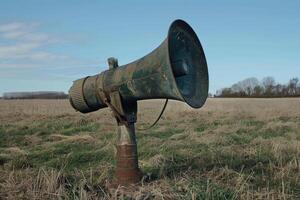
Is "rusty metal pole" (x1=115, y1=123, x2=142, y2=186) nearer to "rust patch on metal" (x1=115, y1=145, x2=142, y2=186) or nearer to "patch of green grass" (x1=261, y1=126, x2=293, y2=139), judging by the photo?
"rust patch on metal" (x1=115, y1=145, x2=142, y2=186)

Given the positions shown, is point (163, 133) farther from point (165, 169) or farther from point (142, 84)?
point (142, 84)

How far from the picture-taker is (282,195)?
510 centimetres

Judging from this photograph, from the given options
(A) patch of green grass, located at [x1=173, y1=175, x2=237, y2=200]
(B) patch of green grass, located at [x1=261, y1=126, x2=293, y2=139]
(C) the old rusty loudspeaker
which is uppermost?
(C) the old rusty loudspeaker

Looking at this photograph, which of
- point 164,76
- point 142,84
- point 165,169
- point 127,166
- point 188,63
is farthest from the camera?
point 165,169

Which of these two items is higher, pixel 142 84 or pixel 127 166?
pixel 142 84

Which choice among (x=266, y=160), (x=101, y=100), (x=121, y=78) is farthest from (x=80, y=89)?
(x=266, y=160)

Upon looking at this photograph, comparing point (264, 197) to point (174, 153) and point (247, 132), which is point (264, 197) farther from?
point (247, 132)

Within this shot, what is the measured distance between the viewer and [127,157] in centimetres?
565

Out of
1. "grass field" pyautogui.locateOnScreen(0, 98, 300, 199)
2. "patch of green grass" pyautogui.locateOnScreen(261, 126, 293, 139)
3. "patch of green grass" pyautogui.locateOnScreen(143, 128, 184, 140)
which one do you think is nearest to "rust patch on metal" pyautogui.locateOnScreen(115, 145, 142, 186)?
"grass field" pyautogui.locateOnScreen(0, 98, 300, 199)

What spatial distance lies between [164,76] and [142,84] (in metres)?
0.38

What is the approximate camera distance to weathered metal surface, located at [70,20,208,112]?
15.8 ft

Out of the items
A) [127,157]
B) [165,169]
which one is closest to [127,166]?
[127,157]

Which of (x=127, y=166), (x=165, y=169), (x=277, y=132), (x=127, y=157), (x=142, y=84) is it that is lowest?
(x=165, y=169)

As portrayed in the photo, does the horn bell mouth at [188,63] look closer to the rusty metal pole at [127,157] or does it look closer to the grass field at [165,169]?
the rusty metal pole at [127,157]
